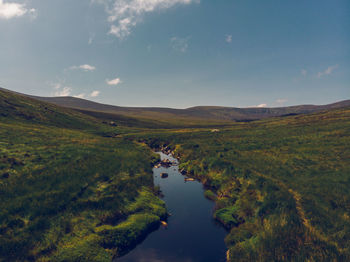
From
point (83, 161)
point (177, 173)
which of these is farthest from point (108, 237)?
point (177, 173)

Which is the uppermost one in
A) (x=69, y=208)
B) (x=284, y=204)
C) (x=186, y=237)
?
(x=69, y=208)

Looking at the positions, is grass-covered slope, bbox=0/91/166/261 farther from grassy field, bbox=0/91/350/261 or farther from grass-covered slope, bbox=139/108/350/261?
grass-covered slope, bbox=139/108/350/261

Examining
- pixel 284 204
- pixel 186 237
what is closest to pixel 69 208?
pixel 186 237

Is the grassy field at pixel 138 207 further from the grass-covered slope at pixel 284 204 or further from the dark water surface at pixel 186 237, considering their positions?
the dark water surface at pixel 186 237

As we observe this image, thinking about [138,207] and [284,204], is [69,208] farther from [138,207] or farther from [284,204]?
[284,204]

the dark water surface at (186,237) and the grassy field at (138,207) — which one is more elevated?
the grassy field at (138,207)

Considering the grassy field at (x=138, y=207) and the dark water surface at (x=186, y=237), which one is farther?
the dark water surface at (x=186, y=237)

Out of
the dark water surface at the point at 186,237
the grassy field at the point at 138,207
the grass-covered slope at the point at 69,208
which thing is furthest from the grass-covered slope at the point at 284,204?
the grass-covered slope at the point at 69,208

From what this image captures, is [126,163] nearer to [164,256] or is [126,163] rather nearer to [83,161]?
[83,161]
